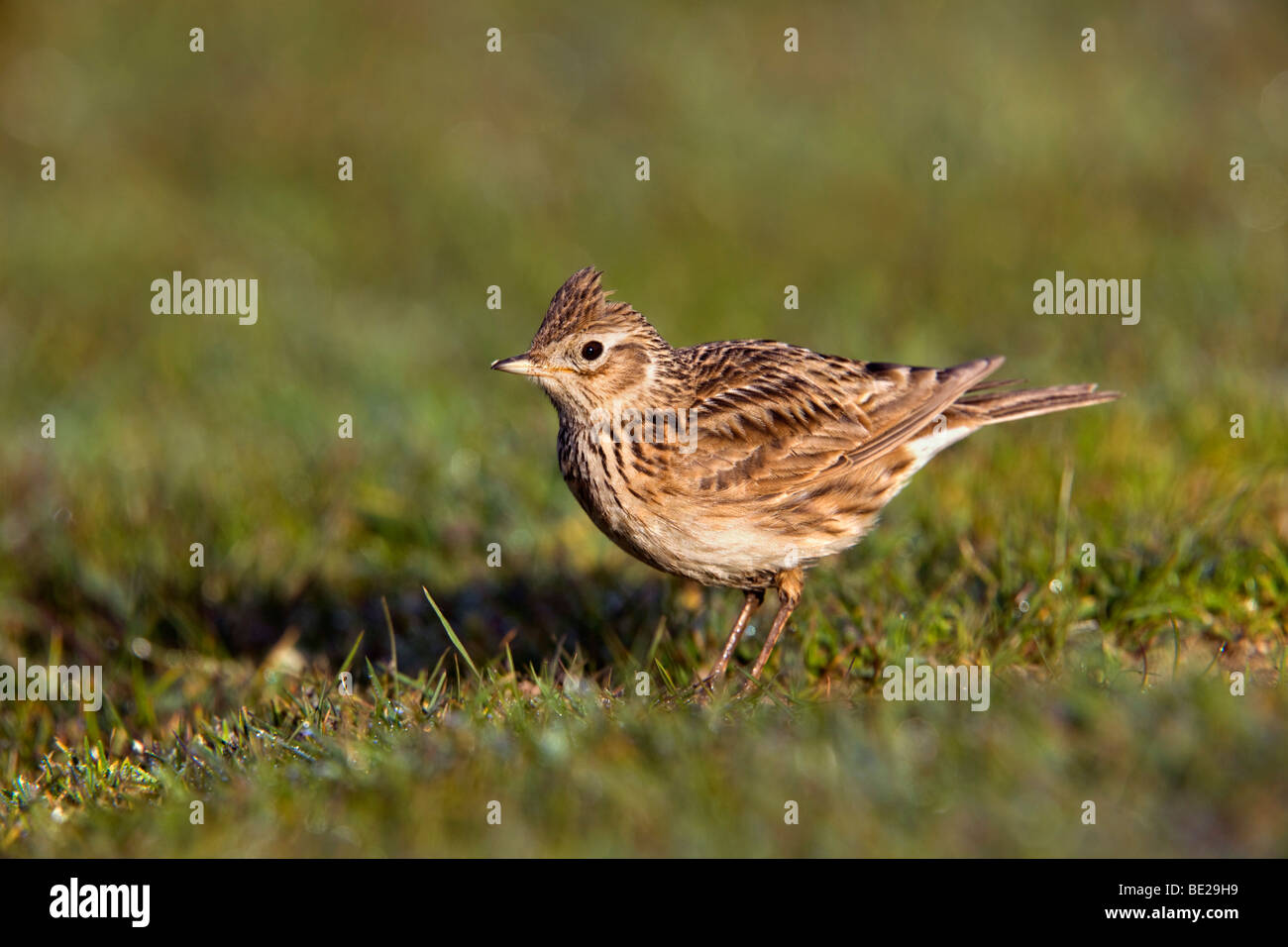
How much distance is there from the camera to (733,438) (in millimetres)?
6168

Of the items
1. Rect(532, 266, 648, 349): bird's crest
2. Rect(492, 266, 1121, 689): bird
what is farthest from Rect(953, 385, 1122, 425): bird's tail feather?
Rect(532, 266, 648, 349): bird's crest

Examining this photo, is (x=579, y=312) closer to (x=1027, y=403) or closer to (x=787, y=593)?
(x=787, y=593)

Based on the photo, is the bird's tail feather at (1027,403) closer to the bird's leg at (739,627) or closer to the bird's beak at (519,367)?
the bird's leg at (739,627)

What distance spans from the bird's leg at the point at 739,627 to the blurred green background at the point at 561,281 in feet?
0.86

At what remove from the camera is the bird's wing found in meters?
6.11

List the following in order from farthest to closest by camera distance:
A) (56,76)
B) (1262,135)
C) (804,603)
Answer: (56,76) → (1262,135) → (804,603)

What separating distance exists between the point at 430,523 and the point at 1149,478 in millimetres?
3793

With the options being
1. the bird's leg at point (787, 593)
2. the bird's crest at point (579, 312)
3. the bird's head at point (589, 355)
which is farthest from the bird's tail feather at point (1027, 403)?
the bird's crest at point (579, 312)

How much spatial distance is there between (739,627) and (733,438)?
82 cm

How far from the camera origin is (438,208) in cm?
1352

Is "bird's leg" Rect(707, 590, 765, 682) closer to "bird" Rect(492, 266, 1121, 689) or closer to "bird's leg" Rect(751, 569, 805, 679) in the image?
"bird" Rect(492, 266, 1121, 689)

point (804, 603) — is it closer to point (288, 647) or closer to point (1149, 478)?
point (1149, 478)

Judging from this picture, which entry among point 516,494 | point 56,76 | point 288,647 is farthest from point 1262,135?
point 56,76
